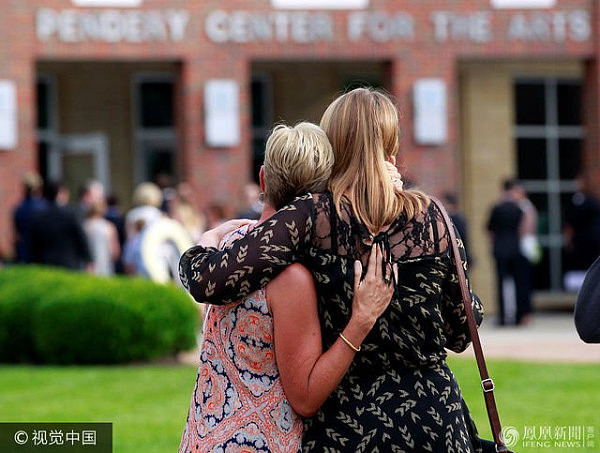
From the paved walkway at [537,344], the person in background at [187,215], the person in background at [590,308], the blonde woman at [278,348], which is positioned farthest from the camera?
the person in background at [187,215]

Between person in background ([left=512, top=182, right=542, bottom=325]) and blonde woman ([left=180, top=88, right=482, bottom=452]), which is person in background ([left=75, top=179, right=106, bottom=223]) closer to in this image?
person in background ([left=512, top=182, right=542, bottom=325])

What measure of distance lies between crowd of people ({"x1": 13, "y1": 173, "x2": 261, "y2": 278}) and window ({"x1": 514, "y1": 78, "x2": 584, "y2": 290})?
21.5 ft

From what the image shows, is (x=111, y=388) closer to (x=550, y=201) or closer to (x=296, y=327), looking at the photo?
(x=296, y=327)

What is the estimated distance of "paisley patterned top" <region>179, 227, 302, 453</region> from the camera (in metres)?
3.61

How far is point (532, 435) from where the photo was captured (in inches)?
319

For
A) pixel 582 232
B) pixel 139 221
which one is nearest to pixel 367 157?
pixel 139 221

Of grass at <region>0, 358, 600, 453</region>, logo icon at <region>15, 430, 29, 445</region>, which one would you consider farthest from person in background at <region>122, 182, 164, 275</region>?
logo icon at <region>15, 430, 29, 445</region>

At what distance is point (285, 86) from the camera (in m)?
21.4

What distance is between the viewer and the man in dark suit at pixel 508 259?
1698cm

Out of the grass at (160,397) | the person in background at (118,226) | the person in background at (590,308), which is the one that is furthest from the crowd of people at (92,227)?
the person in background at (590,308)

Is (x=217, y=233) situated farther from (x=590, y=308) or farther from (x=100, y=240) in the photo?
(x=100, y=240)

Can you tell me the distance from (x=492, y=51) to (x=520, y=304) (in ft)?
13.6

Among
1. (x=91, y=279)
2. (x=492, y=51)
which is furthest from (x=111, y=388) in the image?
(x=492, y=51)

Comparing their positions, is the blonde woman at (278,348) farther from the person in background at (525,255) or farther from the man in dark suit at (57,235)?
the person in background at (525,255)
